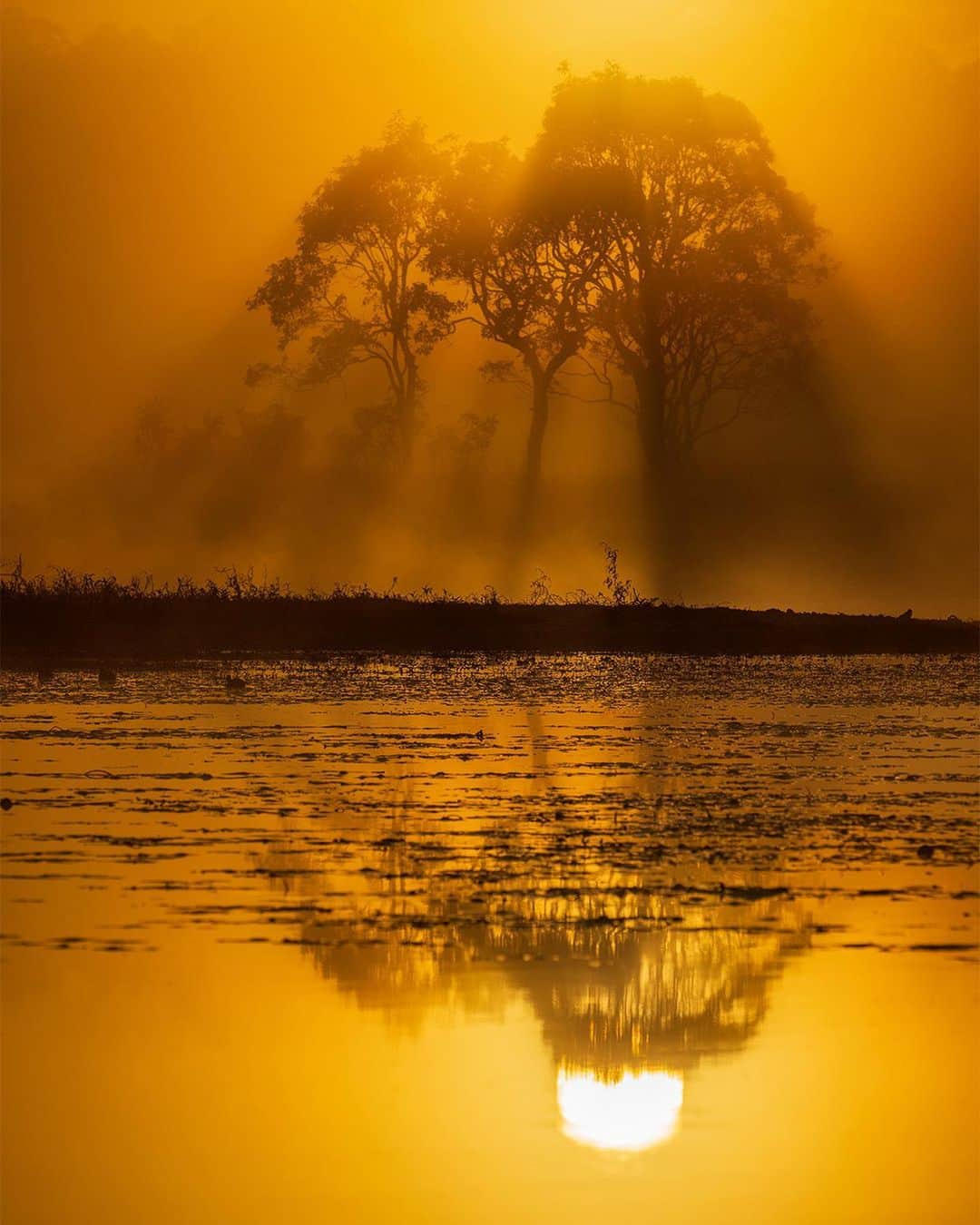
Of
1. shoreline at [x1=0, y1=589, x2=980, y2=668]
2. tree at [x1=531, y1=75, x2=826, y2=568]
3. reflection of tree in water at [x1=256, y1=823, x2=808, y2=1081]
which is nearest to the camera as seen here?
reflection of tree in water at [x1=256, y1=823, x2=808, y2=1081]

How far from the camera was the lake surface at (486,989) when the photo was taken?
261 inches

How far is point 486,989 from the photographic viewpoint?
8.68 m

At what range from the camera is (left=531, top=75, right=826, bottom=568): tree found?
1540 inches

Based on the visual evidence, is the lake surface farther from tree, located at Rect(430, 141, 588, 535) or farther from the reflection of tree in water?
tree, located at Rect(430, 141, 588, 535)

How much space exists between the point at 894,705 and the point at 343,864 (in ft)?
42.1

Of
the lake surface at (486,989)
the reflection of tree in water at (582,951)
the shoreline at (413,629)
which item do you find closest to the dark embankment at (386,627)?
the shoreline at (413,629)

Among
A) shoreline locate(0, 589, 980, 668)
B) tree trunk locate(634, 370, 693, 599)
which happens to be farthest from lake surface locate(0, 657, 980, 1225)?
tree trunk locate(634, 370, 693, 599)

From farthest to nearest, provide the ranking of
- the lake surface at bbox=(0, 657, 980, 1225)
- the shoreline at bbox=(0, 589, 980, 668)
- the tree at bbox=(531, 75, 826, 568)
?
the tree at bbox=(531, 75, 826, 568) < the shoreline at bbox=(0, 589, 980, 668) < the lake surface at bbox=(0, 657, 980, 1225)

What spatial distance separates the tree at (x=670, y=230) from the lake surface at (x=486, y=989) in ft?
75.8

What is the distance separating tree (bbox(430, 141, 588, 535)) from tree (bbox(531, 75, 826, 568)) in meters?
0.53

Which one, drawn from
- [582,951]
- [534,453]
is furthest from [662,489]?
[582,951]

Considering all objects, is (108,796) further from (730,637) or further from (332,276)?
(332,276)

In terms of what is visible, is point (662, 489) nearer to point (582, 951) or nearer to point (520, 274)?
point (520, 274)

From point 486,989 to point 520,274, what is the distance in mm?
32551
